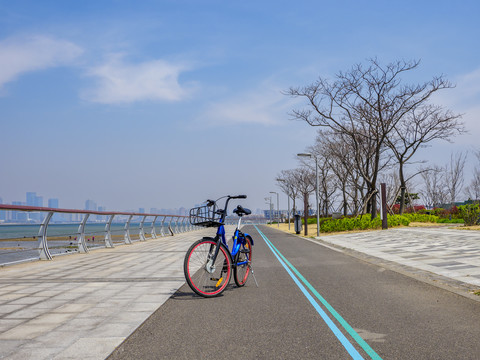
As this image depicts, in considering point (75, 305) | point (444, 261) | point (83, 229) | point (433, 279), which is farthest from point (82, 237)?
point (444, 261)

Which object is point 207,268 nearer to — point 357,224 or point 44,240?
point 44,240

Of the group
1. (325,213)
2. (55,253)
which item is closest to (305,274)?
(55,253)

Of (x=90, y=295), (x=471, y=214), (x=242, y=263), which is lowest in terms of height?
(x=90, y=295)

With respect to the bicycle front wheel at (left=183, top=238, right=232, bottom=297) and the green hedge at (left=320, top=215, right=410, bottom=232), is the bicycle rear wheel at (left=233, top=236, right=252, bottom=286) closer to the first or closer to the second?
the bicycle front wheel at (left=183, top=238, right=232, bottom=297)

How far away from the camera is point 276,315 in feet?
18.6

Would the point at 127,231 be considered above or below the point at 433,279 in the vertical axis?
above

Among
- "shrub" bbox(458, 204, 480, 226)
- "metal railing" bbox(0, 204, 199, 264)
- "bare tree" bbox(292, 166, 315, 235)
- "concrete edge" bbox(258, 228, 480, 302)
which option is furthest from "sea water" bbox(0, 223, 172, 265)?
"bare tree" bbox(292, 166, 315, 235)

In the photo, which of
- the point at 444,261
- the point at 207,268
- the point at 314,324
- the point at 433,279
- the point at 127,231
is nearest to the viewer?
the point at 314,324

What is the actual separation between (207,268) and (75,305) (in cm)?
196

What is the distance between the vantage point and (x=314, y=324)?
518cm

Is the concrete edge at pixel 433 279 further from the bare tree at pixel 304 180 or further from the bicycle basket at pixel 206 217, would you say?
the bare tree at pixel 304 180

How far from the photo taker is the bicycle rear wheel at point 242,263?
7481mm

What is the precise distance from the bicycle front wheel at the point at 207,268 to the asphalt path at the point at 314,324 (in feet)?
0.63

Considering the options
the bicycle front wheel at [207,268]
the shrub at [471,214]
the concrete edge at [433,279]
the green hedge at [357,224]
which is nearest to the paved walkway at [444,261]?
the concrete edge at [433,279]
